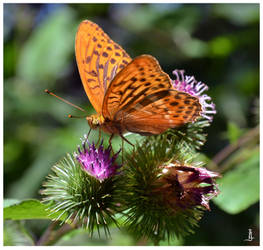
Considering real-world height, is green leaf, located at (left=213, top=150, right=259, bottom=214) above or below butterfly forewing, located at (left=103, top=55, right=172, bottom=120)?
below

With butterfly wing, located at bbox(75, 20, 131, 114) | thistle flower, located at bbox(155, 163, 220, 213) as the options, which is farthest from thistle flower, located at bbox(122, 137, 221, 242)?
butterfly wing, located at bbox(75, 20, 131, 114)

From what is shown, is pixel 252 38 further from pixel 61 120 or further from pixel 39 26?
pixel 39 26

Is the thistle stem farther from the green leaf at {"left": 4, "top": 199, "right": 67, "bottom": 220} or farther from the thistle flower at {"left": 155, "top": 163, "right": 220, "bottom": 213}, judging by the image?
the thistle flower at {"left": 155, "top": 163, "right": 220, "bottom": 213}

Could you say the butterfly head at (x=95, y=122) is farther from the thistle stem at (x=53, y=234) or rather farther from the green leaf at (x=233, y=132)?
the green leaf at (x=233, y=132)

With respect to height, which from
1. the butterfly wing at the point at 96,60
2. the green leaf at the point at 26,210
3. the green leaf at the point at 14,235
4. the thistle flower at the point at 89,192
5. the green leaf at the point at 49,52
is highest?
the green leaf at the point at 49,52

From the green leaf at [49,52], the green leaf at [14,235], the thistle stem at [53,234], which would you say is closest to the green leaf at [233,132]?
the thistle stem at [53,234]

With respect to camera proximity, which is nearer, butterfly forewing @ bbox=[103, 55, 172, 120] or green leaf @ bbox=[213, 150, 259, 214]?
butterfly forewing @ bbox=[103, 55, 172, 120]
